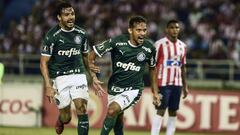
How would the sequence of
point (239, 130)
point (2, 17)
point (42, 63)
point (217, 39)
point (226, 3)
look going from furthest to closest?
point (2, 17)
point (226, 3)
point (217, 39)
point (239, 130)
point (42, 63)

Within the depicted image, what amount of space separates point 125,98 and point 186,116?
7267 millimetres

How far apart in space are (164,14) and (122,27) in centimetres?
151

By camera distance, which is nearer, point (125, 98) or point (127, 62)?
point (125, 98)

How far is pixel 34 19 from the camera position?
26.6m

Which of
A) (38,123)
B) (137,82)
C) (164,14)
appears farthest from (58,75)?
(164,14)

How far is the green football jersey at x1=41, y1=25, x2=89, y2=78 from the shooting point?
12312 mm

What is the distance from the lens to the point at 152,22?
25.0 metres

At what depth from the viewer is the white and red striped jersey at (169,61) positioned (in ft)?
48.1

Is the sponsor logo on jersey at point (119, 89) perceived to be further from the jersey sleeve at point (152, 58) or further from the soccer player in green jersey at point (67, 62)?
the jersey sleeve at point (152, 58)

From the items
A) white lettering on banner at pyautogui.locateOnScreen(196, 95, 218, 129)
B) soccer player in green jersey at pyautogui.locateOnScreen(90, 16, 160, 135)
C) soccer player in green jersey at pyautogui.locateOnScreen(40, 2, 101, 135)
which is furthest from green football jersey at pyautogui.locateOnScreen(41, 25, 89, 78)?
white lettering on banner at pyautogui.locateOnScreen(196, 95, 218, 129)

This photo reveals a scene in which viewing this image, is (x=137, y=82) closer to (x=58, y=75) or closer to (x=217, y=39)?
(x=58, y=75)

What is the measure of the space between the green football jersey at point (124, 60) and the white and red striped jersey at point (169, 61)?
8.01 feet

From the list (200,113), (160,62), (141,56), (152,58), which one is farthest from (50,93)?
(200,113)

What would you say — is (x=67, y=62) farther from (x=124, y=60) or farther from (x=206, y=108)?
(x=206, y=108)
